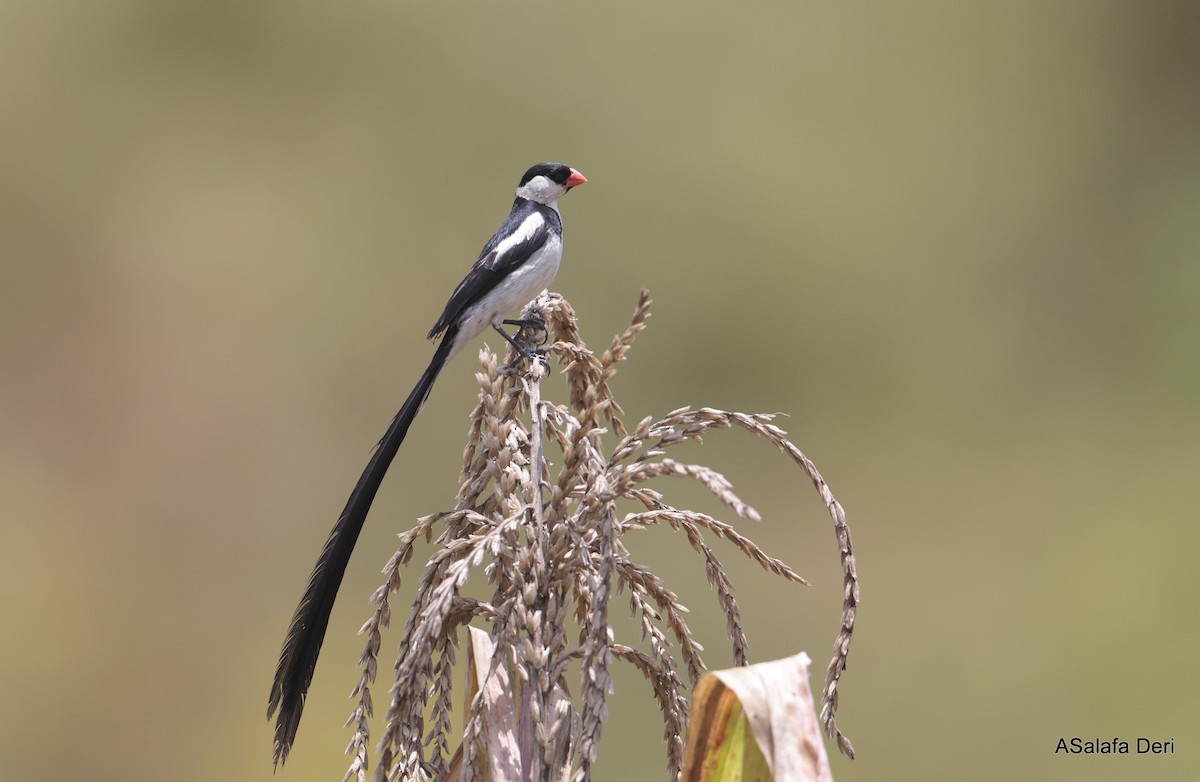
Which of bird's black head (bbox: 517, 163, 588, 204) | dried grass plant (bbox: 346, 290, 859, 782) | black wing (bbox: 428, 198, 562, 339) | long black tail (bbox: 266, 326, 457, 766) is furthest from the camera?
bird's black head (bbox: 517, 163, 588, 204)

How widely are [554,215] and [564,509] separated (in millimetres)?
1230

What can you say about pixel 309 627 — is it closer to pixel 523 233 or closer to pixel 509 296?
pixel 509 296

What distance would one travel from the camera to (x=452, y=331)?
204cm

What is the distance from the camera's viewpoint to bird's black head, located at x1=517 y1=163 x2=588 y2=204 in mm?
2361

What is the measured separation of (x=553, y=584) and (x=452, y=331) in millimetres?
963

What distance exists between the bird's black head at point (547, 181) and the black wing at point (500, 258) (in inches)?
3.6

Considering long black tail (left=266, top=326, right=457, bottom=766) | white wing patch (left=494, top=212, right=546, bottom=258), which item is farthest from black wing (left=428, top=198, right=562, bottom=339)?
long black tail (left=266, top=326, right=457, bottom=766)

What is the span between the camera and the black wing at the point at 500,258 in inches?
79.7

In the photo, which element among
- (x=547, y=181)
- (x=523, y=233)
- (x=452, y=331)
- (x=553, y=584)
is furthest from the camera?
(x=547, y=181)

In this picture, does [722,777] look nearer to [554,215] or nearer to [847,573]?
[847,573]

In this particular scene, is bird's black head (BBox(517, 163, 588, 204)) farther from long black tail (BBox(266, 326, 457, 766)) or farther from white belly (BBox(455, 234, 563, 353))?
long black tail (BBox(266, 326, 457, 766))

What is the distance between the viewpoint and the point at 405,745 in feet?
3.71

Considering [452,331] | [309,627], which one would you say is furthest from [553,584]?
[452,331]

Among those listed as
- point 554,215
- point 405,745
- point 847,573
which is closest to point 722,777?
point 847,573
